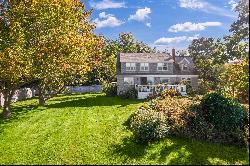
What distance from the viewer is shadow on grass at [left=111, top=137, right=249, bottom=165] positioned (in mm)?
19828

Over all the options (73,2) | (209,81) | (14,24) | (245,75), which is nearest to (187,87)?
(209,81)

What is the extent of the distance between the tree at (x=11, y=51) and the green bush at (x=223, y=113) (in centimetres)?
1706

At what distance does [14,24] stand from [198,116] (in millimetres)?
19256

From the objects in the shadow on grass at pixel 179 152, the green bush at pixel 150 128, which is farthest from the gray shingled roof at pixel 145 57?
the shadow on grass at pixel 179 152

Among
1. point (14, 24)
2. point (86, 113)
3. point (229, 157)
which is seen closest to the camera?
point (229, 157)

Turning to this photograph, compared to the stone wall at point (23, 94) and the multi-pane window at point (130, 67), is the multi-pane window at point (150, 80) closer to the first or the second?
the multi-pane window at point (130, 67)

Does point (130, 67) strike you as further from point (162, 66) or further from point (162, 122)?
point (162, 122)

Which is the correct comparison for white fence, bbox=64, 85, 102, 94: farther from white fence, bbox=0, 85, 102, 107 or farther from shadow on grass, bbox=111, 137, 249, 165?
shadow on grass, bbox=111, 137, 249, 165

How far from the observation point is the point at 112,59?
87188 mm

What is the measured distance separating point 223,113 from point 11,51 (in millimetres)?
19147

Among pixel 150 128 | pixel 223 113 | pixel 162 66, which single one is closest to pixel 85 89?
pixel 162 66

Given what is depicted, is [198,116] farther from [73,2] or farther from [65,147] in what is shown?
[73,2]

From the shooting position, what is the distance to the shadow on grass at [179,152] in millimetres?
19828

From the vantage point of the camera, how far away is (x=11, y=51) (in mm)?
32469
